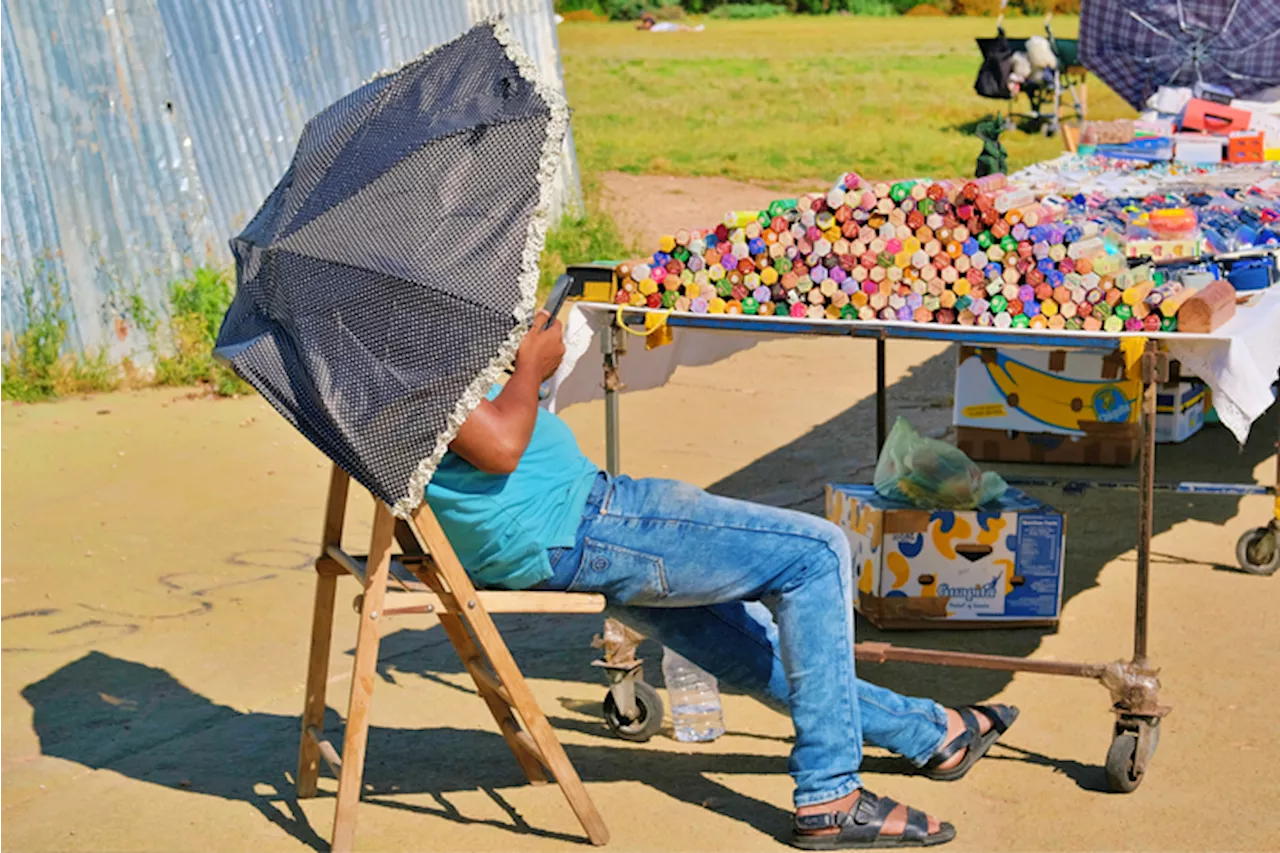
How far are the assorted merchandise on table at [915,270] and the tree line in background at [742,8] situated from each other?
46.4 metres

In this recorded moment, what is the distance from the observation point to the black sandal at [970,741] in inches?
158

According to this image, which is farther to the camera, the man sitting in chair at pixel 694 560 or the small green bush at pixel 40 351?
the small green bush at pixel 40 351

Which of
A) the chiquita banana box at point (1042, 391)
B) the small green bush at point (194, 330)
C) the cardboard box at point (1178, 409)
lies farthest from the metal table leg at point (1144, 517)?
the small green bush at point (194, 330)

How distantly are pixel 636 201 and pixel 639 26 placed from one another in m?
33.9

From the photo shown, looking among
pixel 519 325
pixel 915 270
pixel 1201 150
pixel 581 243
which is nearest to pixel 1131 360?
pixel 915 270

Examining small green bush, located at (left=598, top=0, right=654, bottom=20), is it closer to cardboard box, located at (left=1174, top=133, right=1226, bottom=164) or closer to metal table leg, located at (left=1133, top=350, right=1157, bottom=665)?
cardboard box, located at (left=1174, top=133, right=1226, bottom=164)

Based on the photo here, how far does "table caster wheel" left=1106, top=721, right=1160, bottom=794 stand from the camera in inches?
156

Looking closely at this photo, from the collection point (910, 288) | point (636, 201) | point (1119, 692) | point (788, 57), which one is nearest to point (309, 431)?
point (910, 288)

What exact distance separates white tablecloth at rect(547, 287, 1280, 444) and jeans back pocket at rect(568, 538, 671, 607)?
0.75m

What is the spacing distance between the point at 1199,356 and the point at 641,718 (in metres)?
1.76

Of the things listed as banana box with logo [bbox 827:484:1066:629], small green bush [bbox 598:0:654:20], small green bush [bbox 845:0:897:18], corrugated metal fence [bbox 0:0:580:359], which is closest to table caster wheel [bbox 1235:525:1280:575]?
banana box with logo [bbox 827:484:1066:629]

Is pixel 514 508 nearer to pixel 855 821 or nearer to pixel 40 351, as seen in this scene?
pixel 855 821

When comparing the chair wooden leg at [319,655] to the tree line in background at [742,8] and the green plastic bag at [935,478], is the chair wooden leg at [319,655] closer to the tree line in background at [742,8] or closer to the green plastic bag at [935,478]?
the green plastic bag at [935,478]

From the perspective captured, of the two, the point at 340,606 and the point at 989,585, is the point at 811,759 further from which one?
the point at 340,606
